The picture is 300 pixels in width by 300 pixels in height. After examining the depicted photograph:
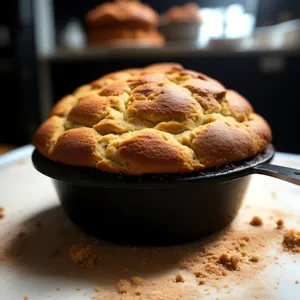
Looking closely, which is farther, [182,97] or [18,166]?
[18,166]

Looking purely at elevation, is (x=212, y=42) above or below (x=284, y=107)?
above

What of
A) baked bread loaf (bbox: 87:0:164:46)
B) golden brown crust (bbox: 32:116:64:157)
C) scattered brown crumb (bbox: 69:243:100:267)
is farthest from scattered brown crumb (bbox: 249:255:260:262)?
baked bread loaf (bbox: 87:0:164:46)

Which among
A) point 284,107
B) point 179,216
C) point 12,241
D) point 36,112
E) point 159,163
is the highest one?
point 159,163

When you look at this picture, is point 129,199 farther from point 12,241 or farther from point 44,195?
point 44,195

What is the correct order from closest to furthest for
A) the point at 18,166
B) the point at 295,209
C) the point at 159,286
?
the point at 159,286 → the point at 295,209 → the point at 18,166

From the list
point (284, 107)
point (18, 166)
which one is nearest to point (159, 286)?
point (18, 166)

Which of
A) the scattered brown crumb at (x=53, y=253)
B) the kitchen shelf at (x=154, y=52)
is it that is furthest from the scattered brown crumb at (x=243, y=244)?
the kitchen shelf at (x=154, y=52)

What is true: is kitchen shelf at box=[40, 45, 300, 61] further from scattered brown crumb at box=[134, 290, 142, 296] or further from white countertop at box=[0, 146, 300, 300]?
scattered brown crumb at box=[134, 290, 142, 296]
